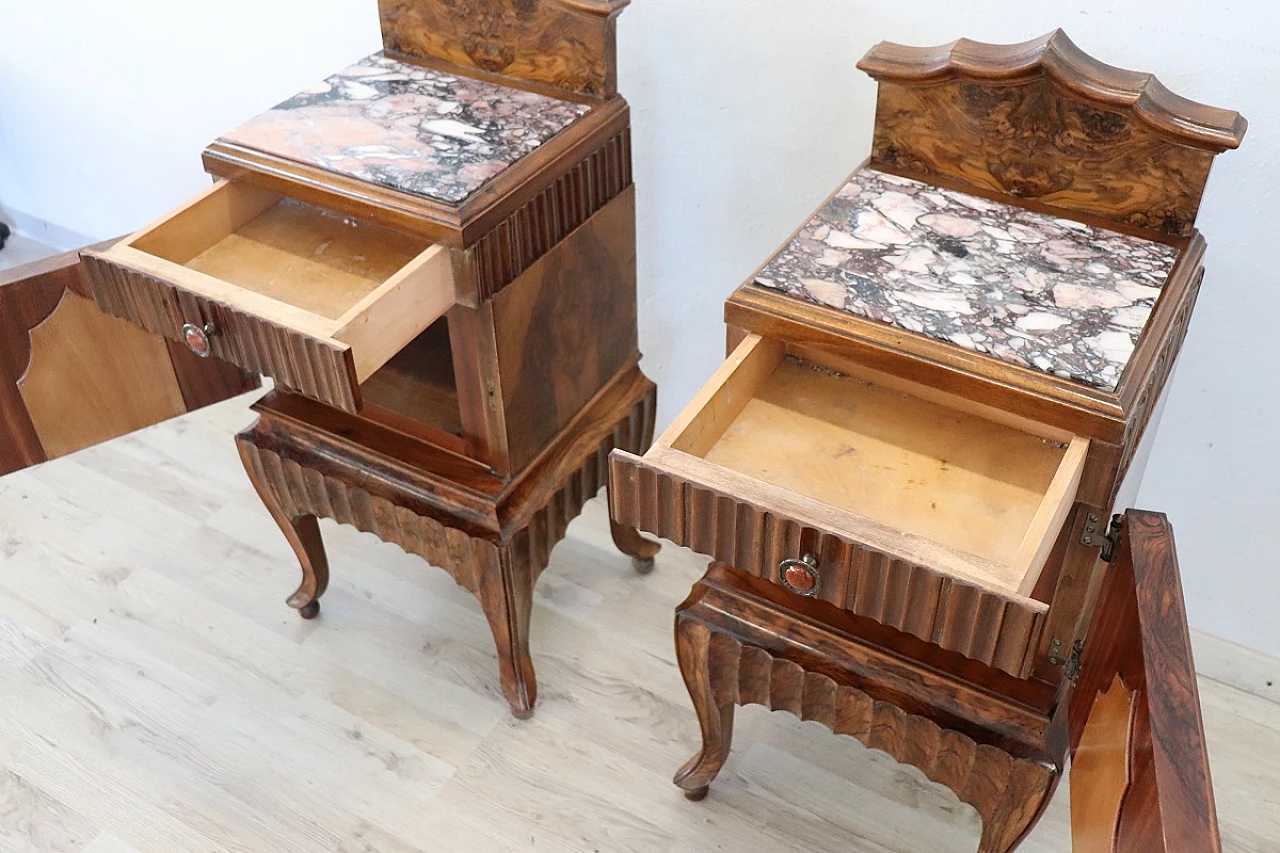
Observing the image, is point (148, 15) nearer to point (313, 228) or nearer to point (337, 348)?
point (313, 228)

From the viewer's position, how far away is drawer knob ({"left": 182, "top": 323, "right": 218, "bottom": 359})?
3.45 feet

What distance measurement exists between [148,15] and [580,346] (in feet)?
3.44

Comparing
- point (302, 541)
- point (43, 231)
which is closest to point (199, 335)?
point (302, 541)

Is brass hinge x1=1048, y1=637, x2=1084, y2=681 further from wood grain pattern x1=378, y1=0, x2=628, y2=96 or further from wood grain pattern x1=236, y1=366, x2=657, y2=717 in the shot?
wood grain pattern x1=378, y1=0, x2=628, y2=96

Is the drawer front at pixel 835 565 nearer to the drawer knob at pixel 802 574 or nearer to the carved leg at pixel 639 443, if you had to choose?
the drawer knob at pixel 802 574

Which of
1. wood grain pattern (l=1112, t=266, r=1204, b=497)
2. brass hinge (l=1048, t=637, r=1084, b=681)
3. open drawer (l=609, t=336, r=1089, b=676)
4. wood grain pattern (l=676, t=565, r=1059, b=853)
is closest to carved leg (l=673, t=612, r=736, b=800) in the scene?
wood grain pattern (l=676, t=565, r=1059, b=853)

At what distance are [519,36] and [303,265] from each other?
35 cm

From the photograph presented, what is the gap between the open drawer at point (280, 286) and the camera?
39.3 inches

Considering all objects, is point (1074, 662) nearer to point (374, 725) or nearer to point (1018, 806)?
point (1018, 806)

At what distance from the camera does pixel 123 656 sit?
1584 millimetres

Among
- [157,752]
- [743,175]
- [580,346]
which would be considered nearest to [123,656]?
[157,752]

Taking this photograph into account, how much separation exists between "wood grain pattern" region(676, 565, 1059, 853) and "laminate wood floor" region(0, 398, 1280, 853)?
0.30 meters

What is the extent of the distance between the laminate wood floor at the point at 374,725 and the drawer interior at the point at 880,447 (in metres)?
0.62

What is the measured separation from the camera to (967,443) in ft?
3.23
